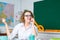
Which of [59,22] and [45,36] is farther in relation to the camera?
[59,22]

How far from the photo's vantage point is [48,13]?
2438 mm

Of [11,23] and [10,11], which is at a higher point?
[10,11]

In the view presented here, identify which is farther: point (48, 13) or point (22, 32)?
point (48, 13)

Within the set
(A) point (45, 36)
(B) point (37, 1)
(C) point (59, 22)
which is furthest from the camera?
A: (B) point (37, 1)

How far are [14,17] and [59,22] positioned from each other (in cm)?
122

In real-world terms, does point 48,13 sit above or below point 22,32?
above

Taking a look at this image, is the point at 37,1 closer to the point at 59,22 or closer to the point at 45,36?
the point at 59,22

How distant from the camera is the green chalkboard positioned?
2316 mm

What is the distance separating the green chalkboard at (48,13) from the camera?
7.60 feet

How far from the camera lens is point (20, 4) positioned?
318cm

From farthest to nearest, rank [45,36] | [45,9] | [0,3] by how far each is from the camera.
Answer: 1. [0,3]
2. [45,9]
3. [45,36]

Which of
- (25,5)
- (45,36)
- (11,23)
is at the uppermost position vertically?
(25,5)

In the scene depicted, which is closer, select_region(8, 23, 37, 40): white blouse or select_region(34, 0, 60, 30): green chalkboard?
select_region(8, 23, 37, 40): white blouse

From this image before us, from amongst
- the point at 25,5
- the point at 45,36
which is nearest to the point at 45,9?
the point at 25,5
